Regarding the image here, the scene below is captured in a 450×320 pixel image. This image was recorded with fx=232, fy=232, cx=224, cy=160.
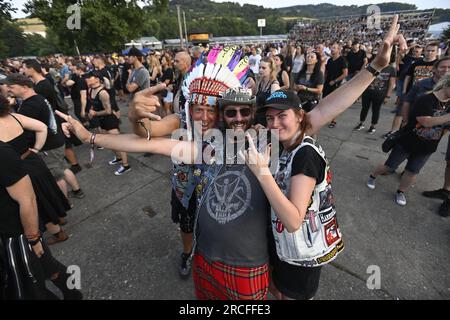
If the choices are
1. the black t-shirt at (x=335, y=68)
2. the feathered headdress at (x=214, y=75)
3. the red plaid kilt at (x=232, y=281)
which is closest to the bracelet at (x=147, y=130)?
the feathered headdress at (x=214, y=75)

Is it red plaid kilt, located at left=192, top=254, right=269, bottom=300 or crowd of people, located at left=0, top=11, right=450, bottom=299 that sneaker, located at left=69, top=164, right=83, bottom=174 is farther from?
red plaid kilt, located at left=192, top=254, right=269, bottom=300

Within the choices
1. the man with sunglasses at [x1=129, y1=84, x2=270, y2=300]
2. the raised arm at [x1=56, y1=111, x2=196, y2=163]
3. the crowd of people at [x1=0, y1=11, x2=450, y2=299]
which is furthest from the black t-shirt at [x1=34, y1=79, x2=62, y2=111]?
the man with sunglasses at [x1=129, y1=84, x2=270, y2=300]

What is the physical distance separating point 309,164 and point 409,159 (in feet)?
10.2

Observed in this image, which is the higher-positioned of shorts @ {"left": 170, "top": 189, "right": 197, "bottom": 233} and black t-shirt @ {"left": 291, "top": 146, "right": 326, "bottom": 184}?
black t-shirt @ {"left": 291, "top": 146, "right": 326, "bottom": 184}

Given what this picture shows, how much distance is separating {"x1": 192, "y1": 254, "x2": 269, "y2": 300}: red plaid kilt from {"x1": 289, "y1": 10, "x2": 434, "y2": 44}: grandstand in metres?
35.9

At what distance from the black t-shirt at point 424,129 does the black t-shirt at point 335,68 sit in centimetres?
355

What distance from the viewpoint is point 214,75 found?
1678 mm

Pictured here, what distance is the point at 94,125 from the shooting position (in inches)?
203

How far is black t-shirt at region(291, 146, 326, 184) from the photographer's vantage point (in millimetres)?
1206

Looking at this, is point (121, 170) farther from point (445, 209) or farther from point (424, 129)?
point (445, 209)

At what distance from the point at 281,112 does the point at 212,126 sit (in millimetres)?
477

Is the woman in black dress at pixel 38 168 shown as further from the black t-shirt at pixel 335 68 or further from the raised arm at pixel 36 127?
the black t-shirt at pixel 335 68
